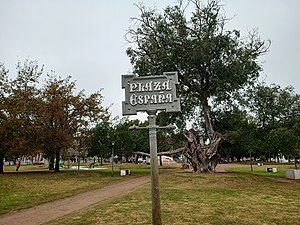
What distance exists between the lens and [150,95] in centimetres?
562

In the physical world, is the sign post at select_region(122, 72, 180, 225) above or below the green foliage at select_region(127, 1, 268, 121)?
below

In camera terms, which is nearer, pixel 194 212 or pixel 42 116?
pixel 194 212

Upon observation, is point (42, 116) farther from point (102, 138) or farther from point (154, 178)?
point (154, 178)

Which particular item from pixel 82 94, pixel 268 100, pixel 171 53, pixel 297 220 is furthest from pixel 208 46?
pixel 297 220

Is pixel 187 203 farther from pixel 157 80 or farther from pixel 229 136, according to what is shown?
pixel 229 136

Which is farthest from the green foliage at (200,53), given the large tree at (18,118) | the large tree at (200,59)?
the large tree at (18,118)

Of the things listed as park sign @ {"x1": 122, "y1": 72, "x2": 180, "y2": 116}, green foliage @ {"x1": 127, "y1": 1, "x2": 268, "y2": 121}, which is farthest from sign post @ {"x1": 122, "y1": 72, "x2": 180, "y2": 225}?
green foliage @ {"x1": 127, "y1": 1, "x2": 268, "y2": 121}

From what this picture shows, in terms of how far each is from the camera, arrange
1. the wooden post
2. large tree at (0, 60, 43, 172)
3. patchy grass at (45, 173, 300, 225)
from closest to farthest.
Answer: the wooden post < patchy grass at (45, 173, 300, 225) < large tree at (0, 60, 43, 172)

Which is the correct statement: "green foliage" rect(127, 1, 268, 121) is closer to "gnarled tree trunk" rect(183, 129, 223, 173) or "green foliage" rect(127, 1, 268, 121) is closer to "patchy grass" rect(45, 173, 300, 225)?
"gnarled tree trunk" rect(183, 129, 223, 173)

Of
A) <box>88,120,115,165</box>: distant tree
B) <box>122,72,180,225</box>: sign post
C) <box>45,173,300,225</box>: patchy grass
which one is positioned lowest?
<box>45,173,300,225</box>: patchy grass

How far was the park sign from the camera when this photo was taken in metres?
5.61

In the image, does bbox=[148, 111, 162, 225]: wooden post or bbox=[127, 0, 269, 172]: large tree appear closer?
bbox=[148, 111, 162, 225]: wooden post

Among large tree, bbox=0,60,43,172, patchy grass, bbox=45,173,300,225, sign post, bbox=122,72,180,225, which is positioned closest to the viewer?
sign post, bbox=122,72,180,225

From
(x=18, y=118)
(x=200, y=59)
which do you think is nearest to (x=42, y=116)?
(x=18, y=118)
